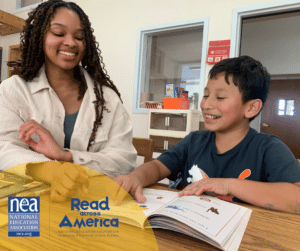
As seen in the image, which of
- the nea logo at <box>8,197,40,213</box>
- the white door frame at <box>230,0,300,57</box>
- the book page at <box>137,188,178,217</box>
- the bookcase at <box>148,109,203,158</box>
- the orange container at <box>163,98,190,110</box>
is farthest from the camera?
the orange container at <box>163,98,190,110</box>

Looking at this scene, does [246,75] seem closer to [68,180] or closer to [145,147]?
[145,147]

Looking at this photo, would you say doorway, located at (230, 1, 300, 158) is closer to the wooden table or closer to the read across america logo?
the wooden table

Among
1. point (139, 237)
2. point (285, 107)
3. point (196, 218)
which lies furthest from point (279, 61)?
point (139, 237)

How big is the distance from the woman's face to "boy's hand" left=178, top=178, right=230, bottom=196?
24.9 inches

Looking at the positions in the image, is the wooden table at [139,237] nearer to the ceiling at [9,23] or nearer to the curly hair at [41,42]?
the curly hair at [41,42]

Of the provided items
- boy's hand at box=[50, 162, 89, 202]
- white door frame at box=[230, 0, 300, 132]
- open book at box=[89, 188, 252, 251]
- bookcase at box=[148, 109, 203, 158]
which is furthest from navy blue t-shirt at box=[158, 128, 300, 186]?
white door frame at box=[230, 0, 300, 132]

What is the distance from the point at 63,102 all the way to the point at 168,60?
278 centimetres

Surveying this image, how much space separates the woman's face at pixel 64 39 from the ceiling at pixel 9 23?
3739 millimetres

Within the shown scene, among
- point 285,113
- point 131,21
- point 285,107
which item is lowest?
point 285,113

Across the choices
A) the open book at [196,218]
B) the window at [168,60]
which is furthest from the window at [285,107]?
the open book at [196,218]

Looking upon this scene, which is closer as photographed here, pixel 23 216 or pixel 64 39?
pixel 23 216

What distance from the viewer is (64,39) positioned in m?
0.88

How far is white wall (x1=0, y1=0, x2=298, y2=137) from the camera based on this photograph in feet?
9.02

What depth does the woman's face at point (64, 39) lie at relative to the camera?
875 mm
